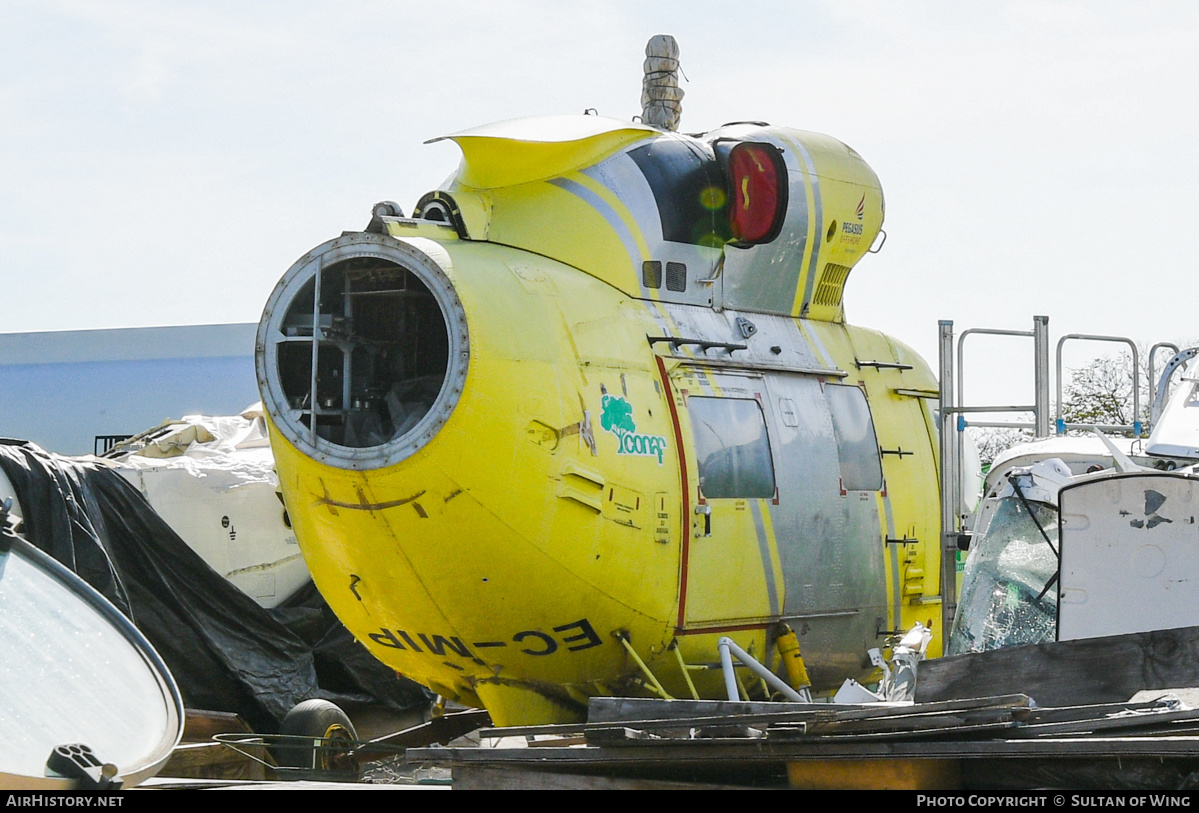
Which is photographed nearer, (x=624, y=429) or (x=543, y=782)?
(x=543, y=782)

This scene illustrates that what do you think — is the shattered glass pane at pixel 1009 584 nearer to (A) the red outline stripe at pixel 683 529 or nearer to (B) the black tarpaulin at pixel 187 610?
(A) the red outline stripe at pixel 683 529

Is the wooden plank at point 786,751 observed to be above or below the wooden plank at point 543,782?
above

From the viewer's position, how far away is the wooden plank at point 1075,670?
5.38 metres

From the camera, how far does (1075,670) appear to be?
5.59 metres

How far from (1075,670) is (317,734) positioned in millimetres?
5543

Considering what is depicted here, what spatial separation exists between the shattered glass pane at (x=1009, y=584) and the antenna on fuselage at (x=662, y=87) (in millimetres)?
4288

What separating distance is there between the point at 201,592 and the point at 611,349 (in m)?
6.08

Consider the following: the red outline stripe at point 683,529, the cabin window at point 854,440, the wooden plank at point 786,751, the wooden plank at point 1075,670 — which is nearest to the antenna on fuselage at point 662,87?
the cabin window at point 854,440

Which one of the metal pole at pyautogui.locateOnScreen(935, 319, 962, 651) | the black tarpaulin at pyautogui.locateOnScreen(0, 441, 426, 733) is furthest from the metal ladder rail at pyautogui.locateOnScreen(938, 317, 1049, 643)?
the black tarpaulin at pyautogui.locateOnScreen(0, 441, 426, 733)

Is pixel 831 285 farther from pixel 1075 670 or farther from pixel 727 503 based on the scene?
pixel 1075 670

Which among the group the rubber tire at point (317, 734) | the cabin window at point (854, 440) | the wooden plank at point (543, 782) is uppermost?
the cabin window at point (854, 440)

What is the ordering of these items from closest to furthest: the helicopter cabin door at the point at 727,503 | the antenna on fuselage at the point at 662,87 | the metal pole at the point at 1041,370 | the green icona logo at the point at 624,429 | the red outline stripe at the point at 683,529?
the green icona logo at the point at 624,429 < the red outline stripe at the point at 683,529 < the helicopter cabin door at the point at 727,503 < the metal pole at the point at 1041,370 < the antenna on fuselage at the point at 662,87

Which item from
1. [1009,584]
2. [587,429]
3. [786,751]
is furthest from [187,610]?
[786,751]
